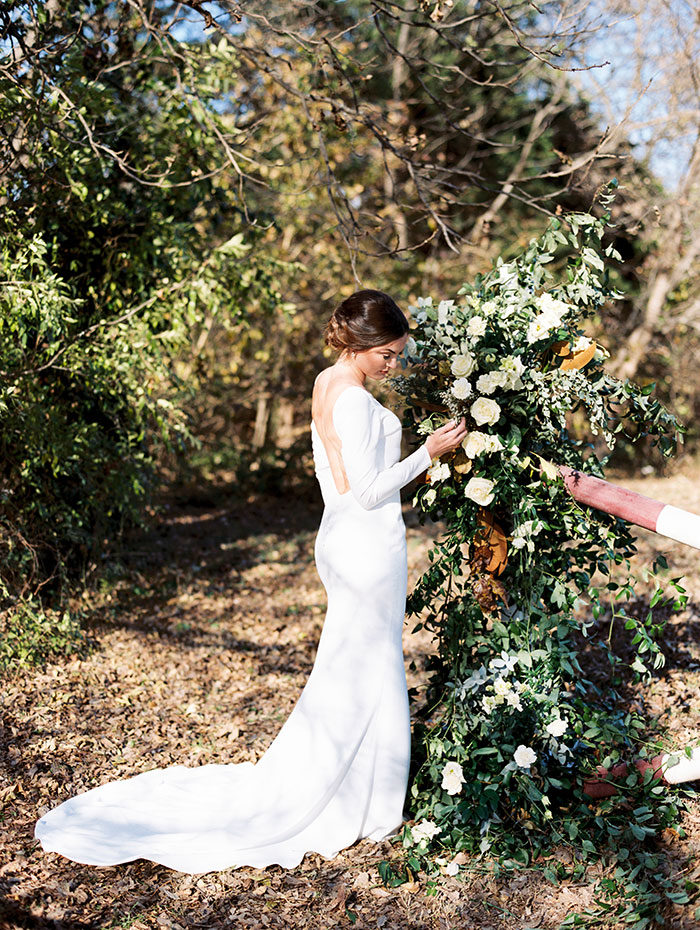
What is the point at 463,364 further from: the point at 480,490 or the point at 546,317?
the point at 480,490

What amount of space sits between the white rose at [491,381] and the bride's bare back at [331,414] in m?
0.50

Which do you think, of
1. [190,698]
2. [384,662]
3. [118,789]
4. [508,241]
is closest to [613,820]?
[384,662]

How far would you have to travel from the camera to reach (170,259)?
6.75 meters

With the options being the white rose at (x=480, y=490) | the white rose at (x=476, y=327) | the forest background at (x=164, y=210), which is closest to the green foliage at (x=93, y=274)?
the forest background at (x=164, y=210)

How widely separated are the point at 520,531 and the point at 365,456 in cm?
66

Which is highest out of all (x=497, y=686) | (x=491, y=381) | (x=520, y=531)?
(x=491, y=381)

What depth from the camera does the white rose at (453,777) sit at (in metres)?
3.34

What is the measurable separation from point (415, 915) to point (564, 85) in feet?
40.2

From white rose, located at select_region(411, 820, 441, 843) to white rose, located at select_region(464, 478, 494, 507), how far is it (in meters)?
1.32

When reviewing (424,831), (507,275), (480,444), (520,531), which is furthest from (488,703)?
(507,275)

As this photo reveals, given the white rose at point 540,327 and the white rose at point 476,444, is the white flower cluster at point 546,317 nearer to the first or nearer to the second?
the white rose at point 540,327

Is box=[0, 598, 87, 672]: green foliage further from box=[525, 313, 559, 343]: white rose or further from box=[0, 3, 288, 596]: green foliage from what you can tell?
box=[525, 313, 559, 343]: white rose

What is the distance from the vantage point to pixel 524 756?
127 inches

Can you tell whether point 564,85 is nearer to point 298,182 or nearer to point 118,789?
point 298,182
